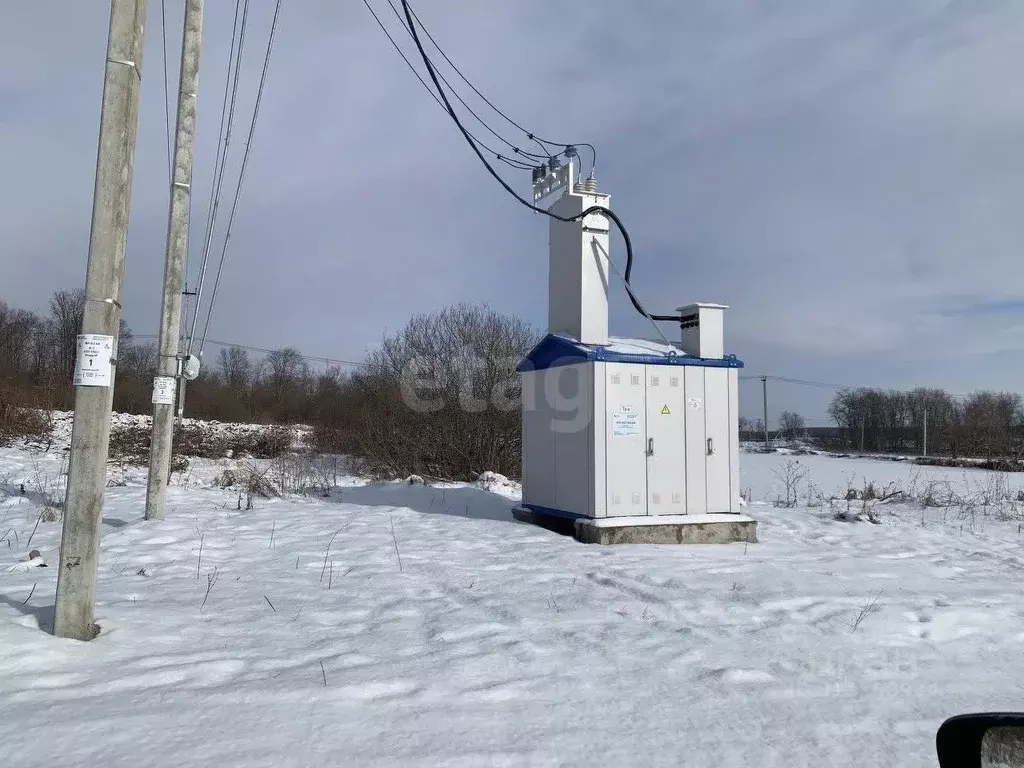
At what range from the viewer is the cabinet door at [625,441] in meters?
7.95

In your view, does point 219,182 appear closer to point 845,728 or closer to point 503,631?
point 503,631

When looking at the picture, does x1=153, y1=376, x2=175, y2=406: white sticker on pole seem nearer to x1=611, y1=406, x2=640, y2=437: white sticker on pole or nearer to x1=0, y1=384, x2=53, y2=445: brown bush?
x1=611, y1=406, x2=640, y2=437: white sticker on pole

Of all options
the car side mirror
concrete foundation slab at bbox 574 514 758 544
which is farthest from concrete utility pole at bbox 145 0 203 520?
the car side mirror

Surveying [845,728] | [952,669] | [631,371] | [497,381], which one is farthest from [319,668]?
[497,381]

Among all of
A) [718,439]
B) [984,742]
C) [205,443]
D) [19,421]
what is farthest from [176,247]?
[19,421]

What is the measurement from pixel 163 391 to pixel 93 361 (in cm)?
471

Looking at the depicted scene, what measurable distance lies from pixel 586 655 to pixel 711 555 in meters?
3.63

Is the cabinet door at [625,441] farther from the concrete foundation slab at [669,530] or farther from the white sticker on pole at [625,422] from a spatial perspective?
the concrete foundation slab at [669,530]

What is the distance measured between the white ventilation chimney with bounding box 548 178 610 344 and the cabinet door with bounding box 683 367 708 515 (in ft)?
3.77

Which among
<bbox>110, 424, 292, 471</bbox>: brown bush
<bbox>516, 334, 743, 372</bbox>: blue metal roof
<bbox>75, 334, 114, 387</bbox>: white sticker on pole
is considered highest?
<bbox>516, 334, 743, 372</bbox>: blue metal roof

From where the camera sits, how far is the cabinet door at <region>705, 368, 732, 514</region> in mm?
8477

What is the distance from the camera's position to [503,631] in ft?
14.7

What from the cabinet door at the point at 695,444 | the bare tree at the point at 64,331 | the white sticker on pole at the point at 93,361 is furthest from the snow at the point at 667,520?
the bare tree at the point at 64,331

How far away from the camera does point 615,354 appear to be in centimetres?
808
